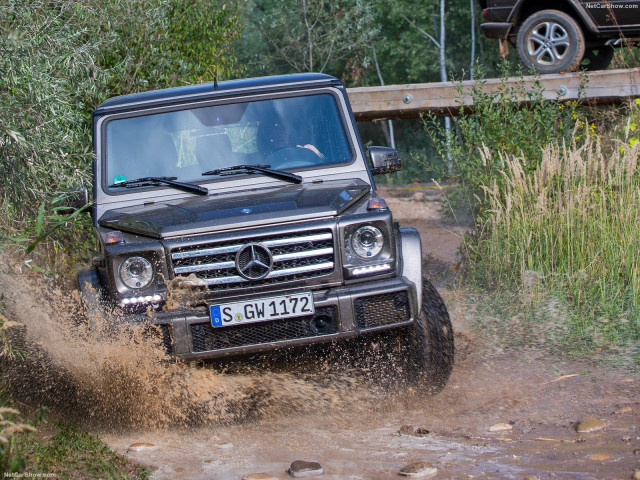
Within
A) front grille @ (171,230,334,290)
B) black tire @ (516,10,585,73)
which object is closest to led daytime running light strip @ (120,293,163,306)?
front grille @ (171,230,334,290)

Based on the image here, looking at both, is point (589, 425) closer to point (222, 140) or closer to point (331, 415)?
point (331, 415)

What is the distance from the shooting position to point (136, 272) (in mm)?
4273

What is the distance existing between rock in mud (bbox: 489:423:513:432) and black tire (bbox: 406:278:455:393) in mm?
528

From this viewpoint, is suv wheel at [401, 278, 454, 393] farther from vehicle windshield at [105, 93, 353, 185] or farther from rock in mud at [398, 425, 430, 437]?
vehicle windshield at [105, 93, 353, 185]

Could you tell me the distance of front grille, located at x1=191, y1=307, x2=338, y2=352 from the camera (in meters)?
4.17

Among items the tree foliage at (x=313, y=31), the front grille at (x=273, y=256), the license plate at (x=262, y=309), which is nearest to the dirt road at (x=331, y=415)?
the license plate at (x=262, y=309)

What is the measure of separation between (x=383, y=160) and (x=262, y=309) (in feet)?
5.13

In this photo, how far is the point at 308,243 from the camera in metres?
4.29

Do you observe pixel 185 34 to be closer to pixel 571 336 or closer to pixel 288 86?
pixel 288 86

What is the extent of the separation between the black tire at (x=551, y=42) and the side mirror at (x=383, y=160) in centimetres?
585

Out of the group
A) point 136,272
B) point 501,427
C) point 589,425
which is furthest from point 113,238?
point 589,425

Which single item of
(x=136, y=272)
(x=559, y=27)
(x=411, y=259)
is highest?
(x=559, y=27)

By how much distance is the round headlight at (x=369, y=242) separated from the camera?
14.3 ft

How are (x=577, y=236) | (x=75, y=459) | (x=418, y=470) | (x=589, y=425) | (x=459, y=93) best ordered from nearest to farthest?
(x=418, y=470) < (x=75, y=459) < (x=589, y=425) < (x=577, y=236) < (x=459, y=93)
